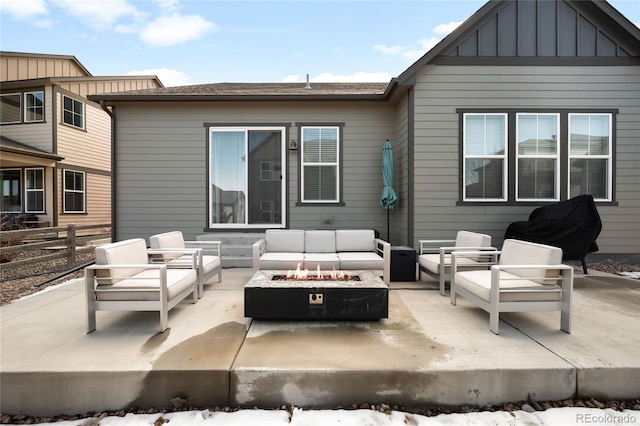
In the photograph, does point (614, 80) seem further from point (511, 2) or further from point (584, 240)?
point (584, 240)

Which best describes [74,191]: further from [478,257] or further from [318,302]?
[478,257]

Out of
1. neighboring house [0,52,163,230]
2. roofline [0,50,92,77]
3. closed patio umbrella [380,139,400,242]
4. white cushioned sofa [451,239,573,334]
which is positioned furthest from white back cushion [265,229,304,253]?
roofline [0,50,92,77]

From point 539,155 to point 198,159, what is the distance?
697 cm

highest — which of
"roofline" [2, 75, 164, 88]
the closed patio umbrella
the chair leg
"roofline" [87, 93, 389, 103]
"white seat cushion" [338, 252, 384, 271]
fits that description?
"roofline" [2, 75, 164, 88]

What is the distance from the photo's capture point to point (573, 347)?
258 centimetres

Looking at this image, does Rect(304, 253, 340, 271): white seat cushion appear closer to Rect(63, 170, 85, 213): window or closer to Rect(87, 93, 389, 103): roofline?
Rect(87, 93, 389, 103): roofline

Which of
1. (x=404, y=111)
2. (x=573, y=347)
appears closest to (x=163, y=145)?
(x=404, y=111)

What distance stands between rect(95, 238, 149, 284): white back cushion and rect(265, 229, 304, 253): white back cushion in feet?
7.25

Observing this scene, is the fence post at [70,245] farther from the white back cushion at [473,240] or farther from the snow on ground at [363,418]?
the white back cushion at [473,240]

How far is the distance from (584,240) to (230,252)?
251 inches

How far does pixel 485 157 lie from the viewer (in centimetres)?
595

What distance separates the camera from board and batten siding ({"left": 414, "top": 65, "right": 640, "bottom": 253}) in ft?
19.4

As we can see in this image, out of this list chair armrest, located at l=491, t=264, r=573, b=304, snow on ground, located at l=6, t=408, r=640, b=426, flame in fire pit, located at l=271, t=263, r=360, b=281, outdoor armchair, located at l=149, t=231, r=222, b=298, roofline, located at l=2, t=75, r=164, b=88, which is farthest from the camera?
roofline, located at l=2, t=75, r=164, b=88

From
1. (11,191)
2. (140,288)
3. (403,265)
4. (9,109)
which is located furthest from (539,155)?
(9,109)
